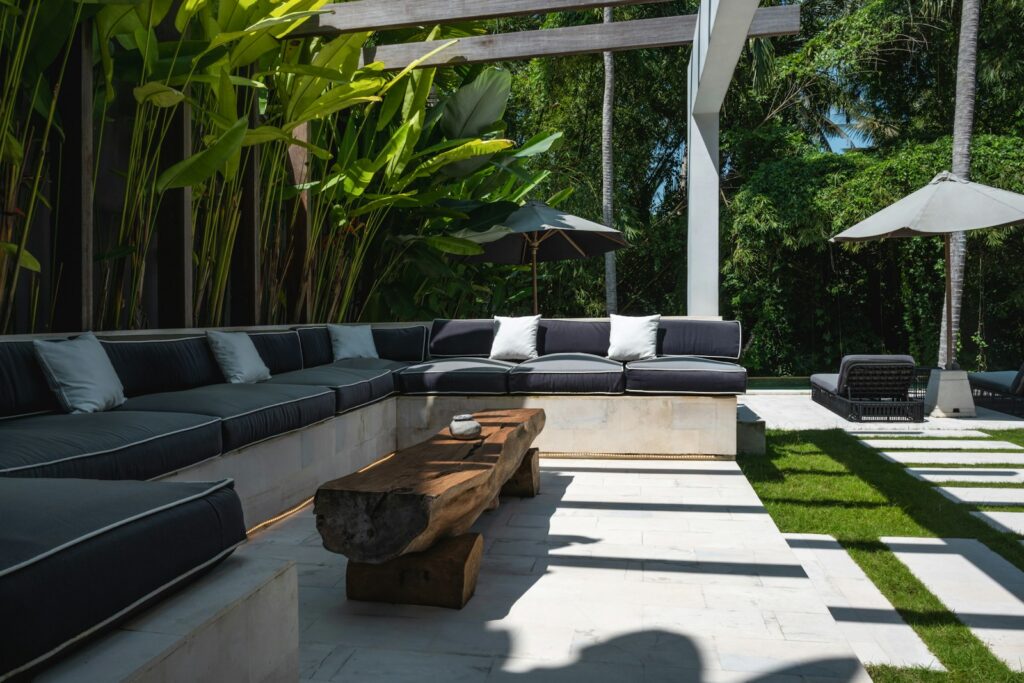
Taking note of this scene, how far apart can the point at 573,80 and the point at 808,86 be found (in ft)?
14.5

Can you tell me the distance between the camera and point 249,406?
312 centimetres

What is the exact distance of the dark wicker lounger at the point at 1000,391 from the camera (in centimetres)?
653

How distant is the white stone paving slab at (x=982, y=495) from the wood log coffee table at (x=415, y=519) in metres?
2.52

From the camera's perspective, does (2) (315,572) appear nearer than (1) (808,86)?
Yes

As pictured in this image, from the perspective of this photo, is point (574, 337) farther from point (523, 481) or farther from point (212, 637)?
point (212, 637)

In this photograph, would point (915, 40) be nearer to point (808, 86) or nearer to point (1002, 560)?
point (808, 86)

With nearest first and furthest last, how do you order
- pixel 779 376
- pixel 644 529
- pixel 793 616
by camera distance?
pixel 793 616 → pixel 644 529 → pixel 779 376

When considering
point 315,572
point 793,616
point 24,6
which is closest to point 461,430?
point 315,572

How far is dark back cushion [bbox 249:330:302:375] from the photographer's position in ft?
14.5

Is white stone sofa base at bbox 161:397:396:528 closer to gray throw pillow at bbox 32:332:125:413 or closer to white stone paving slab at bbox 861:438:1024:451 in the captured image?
gray throw pillow at bbox 32:332:125:413

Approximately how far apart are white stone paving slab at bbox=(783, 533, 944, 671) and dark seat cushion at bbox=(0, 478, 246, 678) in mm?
1727

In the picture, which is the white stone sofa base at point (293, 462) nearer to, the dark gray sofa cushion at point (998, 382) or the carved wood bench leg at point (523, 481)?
the carved wood bench leg at point (523, 481)

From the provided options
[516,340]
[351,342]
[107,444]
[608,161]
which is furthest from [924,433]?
[107,444]

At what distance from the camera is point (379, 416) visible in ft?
15.5
